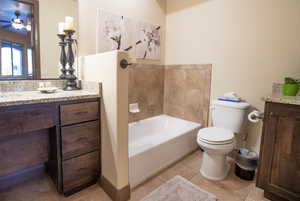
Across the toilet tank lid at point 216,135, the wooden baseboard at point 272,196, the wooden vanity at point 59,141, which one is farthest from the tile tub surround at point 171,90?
the wooden baseboard at point 272,196

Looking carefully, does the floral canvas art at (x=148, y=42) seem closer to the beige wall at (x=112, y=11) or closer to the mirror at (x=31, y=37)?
the beige wall at (x=112, y=11)

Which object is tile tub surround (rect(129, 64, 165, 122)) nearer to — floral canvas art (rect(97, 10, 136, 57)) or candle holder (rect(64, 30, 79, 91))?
floral canvas art (rect(97, 10, 136, 57))

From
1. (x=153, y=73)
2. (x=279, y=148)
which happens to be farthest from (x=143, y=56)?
(x=279, y=148)

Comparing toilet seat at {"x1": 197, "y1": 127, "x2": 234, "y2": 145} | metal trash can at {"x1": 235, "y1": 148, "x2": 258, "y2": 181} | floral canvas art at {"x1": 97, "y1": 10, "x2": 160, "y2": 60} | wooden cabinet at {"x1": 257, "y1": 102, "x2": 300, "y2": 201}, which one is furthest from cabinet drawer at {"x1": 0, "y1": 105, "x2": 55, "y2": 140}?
metal trash can at {"x1": 235, "y1": 148, "x2": 258, "y2": 181}

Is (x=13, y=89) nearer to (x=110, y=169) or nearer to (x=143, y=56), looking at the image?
(x=110, y=169)

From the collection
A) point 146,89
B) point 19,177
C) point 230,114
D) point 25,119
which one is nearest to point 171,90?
point 146,89

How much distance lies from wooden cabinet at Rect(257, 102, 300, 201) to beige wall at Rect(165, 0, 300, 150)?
25.3 inches

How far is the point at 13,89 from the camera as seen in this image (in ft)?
5.14

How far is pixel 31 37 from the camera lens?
64.7 inches

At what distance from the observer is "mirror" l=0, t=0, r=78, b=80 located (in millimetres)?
1534

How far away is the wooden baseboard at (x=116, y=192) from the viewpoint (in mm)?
1421

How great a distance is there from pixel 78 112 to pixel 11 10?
44.8 inches

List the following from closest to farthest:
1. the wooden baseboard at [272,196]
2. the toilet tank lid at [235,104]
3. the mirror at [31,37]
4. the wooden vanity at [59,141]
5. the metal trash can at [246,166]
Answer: the wooden vanity at [59,141] < the wooden baseboard at [272,196] < the mirror at [31,37] < the metal trash can at [246,166] < the toilet tank lid at [235,104]

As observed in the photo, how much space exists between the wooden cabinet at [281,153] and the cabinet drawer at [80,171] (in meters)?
1.46
